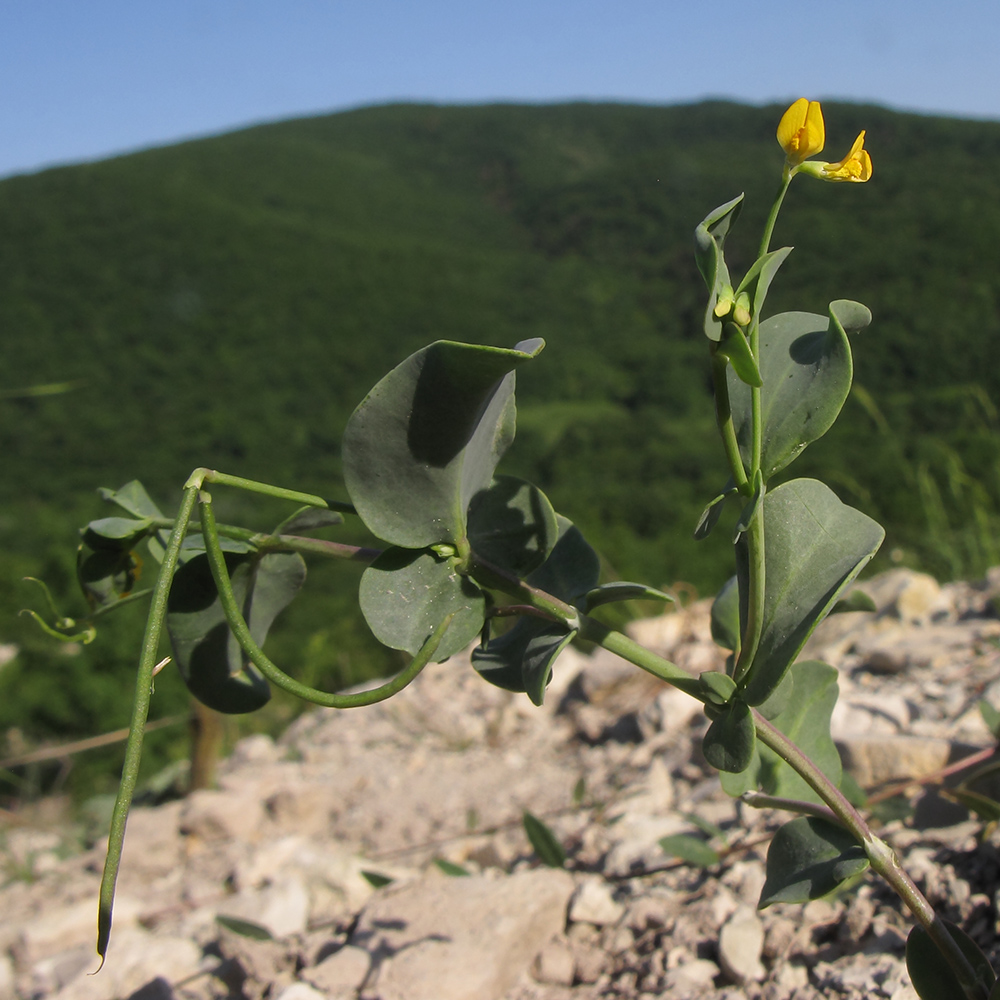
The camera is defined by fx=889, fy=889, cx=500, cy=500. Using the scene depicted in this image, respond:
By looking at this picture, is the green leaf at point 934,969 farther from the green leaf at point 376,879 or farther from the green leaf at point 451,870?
the green leaf at point 376,879

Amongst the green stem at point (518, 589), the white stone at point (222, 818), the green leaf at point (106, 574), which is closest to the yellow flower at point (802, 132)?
the green stem at point (518, 589)

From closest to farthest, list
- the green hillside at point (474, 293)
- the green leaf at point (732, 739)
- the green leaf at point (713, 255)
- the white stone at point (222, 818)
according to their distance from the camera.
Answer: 1. the green leaf at point (713, 255)
2. the green leaf at point (732, 739)
3. the white stone at point (222, 818)
4. the green hillside at point (474, 293)

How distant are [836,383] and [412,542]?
0.30 m

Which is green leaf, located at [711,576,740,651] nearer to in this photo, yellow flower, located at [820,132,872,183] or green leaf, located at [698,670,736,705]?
green leaf, located at [698,670,736,705]

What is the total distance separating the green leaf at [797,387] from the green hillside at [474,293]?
509cm

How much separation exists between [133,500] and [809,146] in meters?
0.54

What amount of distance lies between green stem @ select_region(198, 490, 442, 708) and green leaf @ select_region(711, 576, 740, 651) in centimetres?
30

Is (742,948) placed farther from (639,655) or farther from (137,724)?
(137,724)

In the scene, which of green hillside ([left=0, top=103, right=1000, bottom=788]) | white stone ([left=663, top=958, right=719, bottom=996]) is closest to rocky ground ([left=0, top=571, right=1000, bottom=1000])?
white stone ([left=663, top=958, right=719, bottom=996])

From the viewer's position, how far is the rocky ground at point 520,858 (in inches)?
38.9

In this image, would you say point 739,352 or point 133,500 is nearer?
point 739,352

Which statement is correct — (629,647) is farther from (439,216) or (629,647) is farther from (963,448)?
(439,216)

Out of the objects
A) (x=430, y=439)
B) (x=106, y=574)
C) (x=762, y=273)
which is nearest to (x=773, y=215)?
(x=762, y=273)

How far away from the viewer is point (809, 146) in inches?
20.4
